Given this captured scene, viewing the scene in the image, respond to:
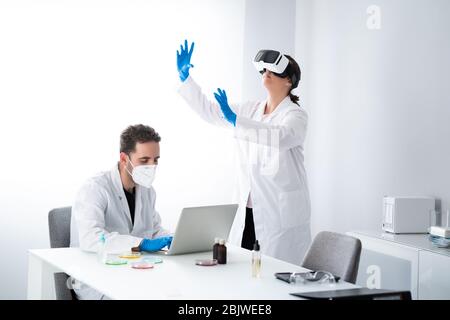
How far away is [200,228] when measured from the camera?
2627mm

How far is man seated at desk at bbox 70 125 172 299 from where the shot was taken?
2590 mm

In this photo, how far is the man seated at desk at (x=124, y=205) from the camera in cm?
259

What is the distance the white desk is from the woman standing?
801mm

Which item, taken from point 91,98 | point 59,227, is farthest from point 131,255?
point 91,98

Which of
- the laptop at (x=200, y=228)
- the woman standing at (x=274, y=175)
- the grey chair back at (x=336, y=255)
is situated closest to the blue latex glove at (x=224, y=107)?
the woman standing at (x=274, y=175)

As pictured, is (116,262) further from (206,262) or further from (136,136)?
(136,136)

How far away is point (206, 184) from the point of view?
174 inches

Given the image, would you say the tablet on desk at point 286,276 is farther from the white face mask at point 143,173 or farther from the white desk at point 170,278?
the white face mask at point 143,173

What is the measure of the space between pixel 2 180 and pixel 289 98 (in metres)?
1.71

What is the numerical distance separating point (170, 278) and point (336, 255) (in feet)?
2.46

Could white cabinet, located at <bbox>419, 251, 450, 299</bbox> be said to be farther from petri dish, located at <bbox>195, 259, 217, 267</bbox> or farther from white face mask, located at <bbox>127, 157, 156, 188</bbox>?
white face mask, located at <bbox>127, 157, 156, 188</bbox>

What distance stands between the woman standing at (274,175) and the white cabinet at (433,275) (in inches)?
26.1
